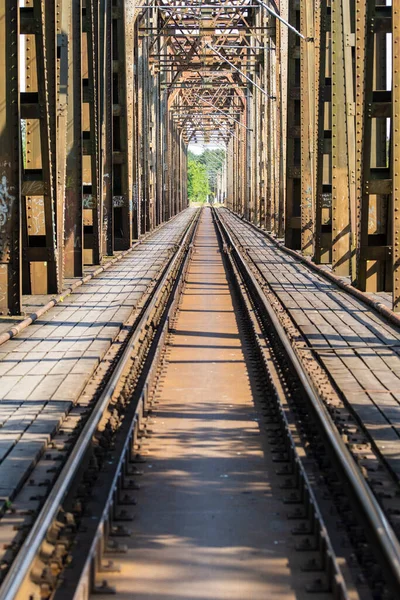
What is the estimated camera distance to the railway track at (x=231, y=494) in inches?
174

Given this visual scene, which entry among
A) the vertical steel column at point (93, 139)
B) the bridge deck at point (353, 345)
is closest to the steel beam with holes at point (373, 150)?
the bridge deck at point (353, 345)

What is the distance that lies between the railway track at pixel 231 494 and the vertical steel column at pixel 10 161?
2979 millimetres

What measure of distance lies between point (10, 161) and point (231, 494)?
24.7ft

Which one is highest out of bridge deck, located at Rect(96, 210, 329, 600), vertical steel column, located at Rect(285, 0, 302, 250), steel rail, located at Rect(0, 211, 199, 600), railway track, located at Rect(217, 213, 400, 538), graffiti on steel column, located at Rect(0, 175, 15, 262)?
vertical steel column, located at Rect(285, 0, 302, 250)

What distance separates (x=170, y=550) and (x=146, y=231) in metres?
34.0

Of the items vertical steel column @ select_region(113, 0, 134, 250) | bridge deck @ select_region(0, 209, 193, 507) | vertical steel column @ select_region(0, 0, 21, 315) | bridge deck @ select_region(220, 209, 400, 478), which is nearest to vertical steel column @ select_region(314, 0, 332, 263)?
bridge deck @ select_region(220, 209, 400, 478)

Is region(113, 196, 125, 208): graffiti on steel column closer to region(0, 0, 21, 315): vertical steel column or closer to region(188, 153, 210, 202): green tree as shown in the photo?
region(0, 0, 21, 315): vertical steel column

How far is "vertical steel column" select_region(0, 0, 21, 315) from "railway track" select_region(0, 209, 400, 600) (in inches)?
117

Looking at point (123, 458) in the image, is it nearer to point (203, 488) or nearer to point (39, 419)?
point (203, 488)

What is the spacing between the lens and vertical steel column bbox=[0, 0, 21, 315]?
12094 millimetres

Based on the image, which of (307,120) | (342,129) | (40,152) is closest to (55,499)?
(40,152)

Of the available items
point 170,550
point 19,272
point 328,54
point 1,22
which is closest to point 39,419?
point 170,550

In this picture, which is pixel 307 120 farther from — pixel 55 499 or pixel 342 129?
pixel 55 499

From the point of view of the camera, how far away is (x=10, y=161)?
12.3 meters
